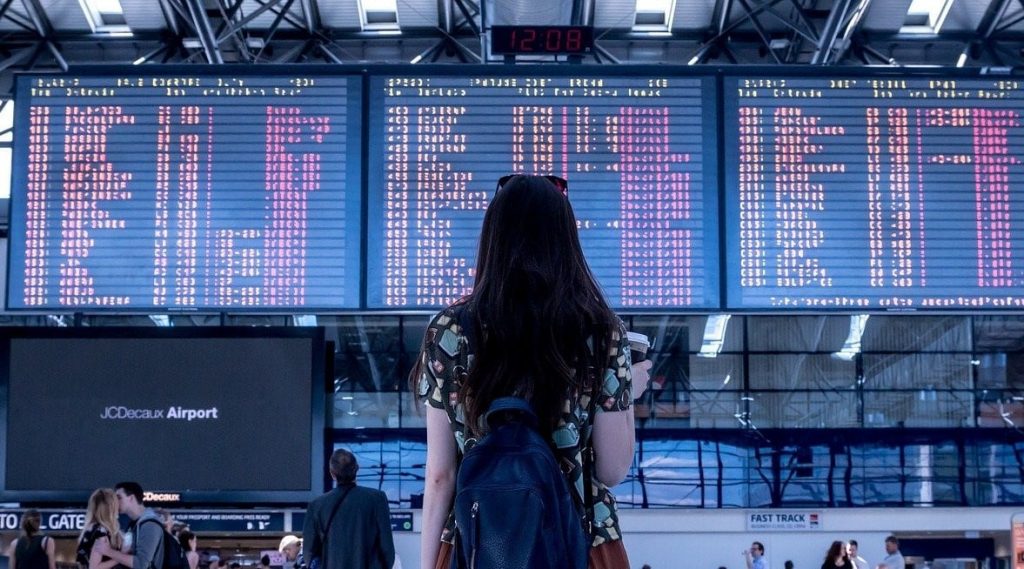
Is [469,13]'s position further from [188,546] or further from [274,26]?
[188,546]

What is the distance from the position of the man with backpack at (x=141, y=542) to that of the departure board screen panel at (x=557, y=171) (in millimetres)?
3100

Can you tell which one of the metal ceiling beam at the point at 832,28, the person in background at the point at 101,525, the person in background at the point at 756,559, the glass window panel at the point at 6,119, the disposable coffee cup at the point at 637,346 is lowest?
the person in background at the point at 756,559

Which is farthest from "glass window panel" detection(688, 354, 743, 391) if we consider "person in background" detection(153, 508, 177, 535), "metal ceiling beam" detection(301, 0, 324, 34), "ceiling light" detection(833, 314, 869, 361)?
"person in background" detection(153, 508, 177, 535)

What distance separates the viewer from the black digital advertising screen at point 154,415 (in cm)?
1054

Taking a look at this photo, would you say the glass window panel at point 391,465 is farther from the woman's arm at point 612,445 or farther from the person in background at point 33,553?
the woman's arm at point 612,445

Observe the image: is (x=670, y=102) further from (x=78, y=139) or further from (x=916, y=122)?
(x=78, y=139)

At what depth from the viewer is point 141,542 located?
5.97 m

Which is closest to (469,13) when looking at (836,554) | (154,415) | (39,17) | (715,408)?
(39,17)

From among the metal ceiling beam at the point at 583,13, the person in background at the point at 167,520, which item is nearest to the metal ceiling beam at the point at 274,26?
the metal ceiling beam at the point at 583,13

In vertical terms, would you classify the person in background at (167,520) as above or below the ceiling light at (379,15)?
below

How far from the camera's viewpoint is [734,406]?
21938 millimetres

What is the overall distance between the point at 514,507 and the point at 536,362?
300mm

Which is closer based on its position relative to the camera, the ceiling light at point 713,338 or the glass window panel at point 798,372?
the ceiling light at point 713,338

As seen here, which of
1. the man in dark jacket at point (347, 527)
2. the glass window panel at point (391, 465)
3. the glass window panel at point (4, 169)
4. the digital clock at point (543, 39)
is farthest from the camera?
the glass window panel at point (391, 465)
